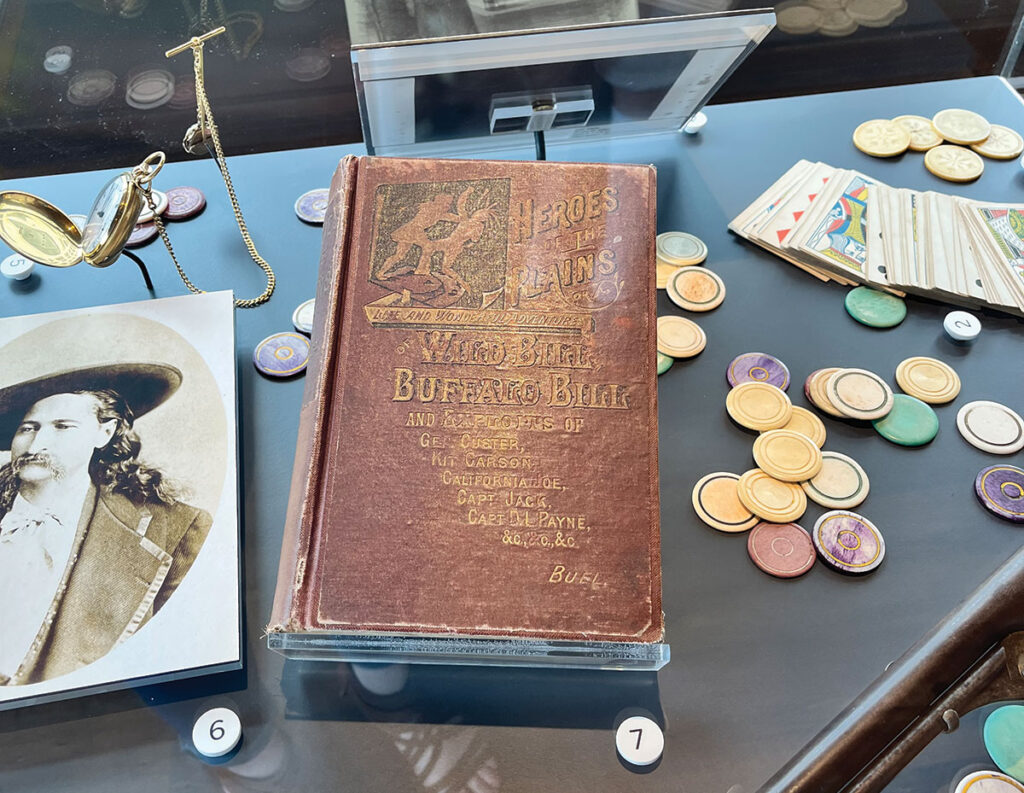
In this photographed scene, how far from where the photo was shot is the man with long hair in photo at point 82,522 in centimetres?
104

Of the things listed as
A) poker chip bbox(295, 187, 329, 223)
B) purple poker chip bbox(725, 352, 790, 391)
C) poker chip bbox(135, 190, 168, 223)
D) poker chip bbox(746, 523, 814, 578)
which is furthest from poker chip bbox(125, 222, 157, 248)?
poker chip bbox(746, 523, 814, 578)

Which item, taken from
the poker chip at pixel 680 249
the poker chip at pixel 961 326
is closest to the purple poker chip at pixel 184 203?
the poker chip at pixel 680 249

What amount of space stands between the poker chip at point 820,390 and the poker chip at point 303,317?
2.46 ft

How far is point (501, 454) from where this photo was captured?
1.02 m

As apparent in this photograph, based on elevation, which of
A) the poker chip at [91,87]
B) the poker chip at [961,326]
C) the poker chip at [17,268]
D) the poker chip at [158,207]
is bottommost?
the poker chip at [961,326]

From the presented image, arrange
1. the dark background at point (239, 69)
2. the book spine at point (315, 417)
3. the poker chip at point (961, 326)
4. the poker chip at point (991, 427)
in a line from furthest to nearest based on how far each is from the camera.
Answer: the dark background at point (239, 69) < the poker chip at point (961, 326) < the poker chip at point (991, 427) < the book spine at point (315, 417)

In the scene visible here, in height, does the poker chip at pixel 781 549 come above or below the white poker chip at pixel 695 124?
below

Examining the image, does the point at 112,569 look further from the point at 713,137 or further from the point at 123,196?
the point at 713,137

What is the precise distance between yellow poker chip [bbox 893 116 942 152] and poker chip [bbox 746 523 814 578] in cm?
92

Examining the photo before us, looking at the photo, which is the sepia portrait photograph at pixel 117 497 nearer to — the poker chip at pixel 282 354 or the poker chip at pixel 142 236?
the poker chip at pixel 282 354

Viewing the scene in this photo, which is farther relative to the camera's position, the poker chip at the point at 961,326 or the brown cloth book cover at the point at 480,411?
the poker chip at the point at 961,326

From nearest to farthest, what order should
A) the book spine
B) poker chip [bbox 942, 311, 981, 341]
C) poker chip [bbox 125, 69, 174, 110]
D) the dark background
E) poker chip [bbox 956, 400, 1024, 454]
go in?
the book spine
poker chip [bbox 956, 400, 1024, 454]
poker chip [bbox 942, 311, 981, 341]
the dark background
poker chip [bbox 125, 69, 174, 110]

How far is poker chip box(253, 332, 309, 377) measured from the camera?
1311 mm

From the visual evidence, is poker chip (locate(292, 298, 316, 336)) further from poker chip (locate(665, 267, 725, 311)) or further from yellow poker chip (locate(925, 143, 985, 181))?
yellow poker chip (locate(925, 143, 985, 181))
